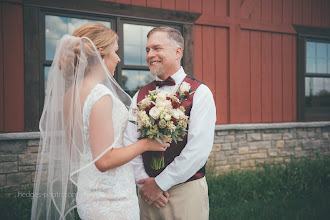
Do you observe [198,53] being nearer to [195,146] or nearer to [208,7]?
[208,7]

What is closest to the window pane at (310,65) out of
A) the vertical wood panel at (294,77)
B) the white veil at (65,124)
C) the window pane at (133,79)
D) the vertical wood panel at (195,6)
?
the vertical wood panel at (294,77)

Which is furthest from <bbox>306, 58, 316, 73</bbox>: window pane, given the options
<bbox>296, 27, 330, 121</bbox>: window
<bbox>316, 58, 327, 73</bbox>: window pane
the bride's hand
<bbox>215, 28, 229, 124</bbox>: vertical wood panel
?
the bride's hand

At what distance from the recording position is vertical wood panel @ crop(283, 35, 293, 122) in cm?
666

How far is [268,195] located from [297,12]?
4591 millimetres

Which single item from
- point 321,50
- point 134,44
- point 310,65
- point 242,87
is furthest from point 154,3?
point 321,50

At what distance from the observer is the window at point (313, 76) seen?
6.75 meters

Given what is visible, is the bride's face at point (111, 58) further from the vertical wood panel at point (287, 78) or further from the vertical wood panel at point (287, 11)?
the vertical wood panel at point (287, 11)

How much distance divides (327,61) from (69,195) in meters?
7.50

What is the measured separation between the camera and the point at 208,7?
19.0 ft

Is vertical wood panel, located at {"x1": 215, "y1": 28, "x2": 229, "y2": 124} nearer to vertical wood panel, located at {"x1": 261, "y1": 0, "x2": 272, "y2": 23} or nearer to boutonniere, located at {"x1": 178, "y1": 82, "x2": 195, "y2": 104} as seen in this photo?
vertical wood panel, located at {"x1": 261, "y1": 0, "x2": 272, "y2": 23}

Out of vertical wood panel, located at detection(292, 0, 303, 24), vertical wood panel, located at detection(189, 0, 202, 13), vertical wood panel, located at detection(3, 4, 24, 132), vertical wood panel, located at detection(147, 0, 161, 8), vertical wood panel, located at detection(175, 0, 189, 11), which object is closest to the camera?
vertical wood panel, located at detection(3, 4, 24, 132)

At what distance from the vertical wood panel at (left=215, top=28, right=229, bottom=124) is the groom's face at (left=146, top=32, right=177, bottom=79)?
11.7 feet

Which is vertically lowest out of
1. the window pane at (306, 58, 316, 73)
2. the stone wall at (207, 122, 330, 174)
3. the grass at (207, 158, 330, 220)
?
the grass at (207, 158, 330, 220)

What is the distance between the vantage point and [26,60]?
171 inches
